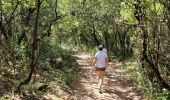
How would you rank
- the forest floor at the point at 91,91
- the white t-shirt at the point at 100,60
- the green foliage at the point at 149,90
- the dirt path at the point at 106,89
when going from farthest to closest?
the white t-shirt at the point at 100,60 → the dirt path at the point at 106,89 → the forest floor at the point at 91,91 → the green foliage at the point at 149,90

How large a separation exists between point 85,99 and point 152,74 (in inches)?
127

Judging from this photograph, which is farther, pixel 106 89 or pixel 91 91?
pixel 106 89

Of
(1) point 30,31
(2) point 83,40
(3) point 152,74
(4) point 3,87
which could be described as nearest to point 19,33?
(1) point 30,31

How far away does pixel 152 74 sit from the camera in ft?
46.2

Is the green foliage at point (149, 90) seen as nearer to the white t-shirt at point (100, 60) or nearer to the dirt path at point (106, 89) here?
the dirt path at point (106, 89)

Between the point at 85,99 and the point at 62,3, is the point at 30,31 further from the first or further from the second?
the point at 62,3

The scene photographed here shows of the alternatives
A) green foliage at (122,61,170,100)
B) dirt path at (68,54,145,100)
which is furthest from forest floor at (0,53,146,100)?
green foliage at (122,61,170,100)

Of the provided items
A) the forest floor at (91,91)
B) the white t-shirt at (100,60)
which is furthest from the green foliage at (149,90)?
the white t-shirt at (100,60)

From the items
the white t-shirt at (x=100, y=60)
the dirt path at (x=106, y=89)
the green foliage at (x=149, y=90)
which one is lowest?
the dirt path at (x=106, y=89)

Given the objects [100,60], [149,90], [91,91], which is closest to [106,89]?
[91,91]

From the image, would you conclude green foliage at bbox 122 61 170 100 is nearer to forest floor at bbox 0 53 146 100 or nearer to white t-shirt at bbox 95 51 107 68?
forest floor at bbox 0 53 146 100

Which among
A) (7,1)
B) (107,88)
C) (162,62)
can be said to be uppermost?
(7,1)

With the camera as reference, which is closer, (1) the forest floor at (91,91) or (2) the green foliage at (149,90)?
(2) the green foliage at (149,90)

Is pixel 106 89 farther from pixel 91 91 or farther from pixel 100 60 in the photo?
pixel 100 60
